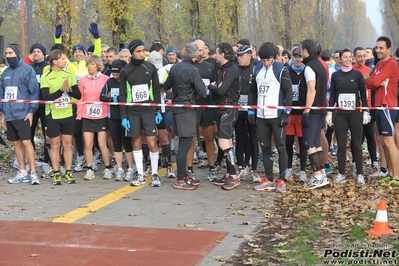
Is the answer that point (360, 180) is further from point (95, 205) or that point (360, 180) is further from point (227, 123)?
point (95, 205)

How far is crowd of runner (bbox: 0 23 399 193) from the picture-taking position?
10.6m

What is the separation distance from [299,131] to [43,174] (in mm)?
4614

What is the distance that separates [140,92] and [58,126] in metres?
1.59

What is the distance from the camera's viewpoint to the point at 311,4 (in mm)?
51312

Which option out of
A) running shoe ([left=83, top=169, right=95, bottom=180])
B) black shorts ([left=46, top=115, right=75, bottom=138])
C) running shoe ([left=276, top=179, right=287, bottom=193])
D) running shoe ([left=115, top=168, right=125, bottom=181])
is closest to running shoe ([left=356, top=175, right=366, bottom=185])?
running shoe ([left=276, top=179, right=287, bottom=193])

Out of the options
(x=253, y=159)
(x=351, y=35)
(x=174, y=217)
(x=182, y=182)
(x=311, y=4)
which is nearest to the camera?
(x=174, y=217)

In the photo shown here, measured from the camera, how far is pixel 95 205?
944cm

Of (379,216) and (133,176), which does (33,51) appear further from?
(379,216)

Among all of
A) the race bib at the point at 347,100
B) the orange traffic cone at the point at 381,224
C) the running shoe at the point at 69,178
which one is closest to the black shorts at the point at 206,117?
the race bib at the point at 347,100

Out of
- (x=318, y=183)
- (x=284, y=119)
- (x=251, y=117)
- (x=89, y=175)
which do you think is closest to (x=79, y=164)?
(x=89, y=175)

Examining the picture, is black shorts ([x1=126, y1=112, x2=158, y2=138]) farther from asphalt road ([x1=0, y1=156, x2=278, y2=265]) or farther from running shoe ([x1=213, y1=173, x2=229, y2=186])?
running shoe ([x1=213, y1=173, x2=229, y2=186])

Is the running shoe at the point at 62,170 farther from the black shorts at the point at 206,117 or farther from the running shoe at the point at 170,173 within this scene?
the black shorts at the point at 206,117

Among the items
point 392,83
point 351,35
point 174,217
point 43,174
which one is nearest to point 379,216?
point 174,217

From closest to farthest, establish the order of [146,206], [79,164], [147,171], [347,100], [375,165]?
[146,206] → [347,100] → [147,171] → [79,164] → [375,165]
